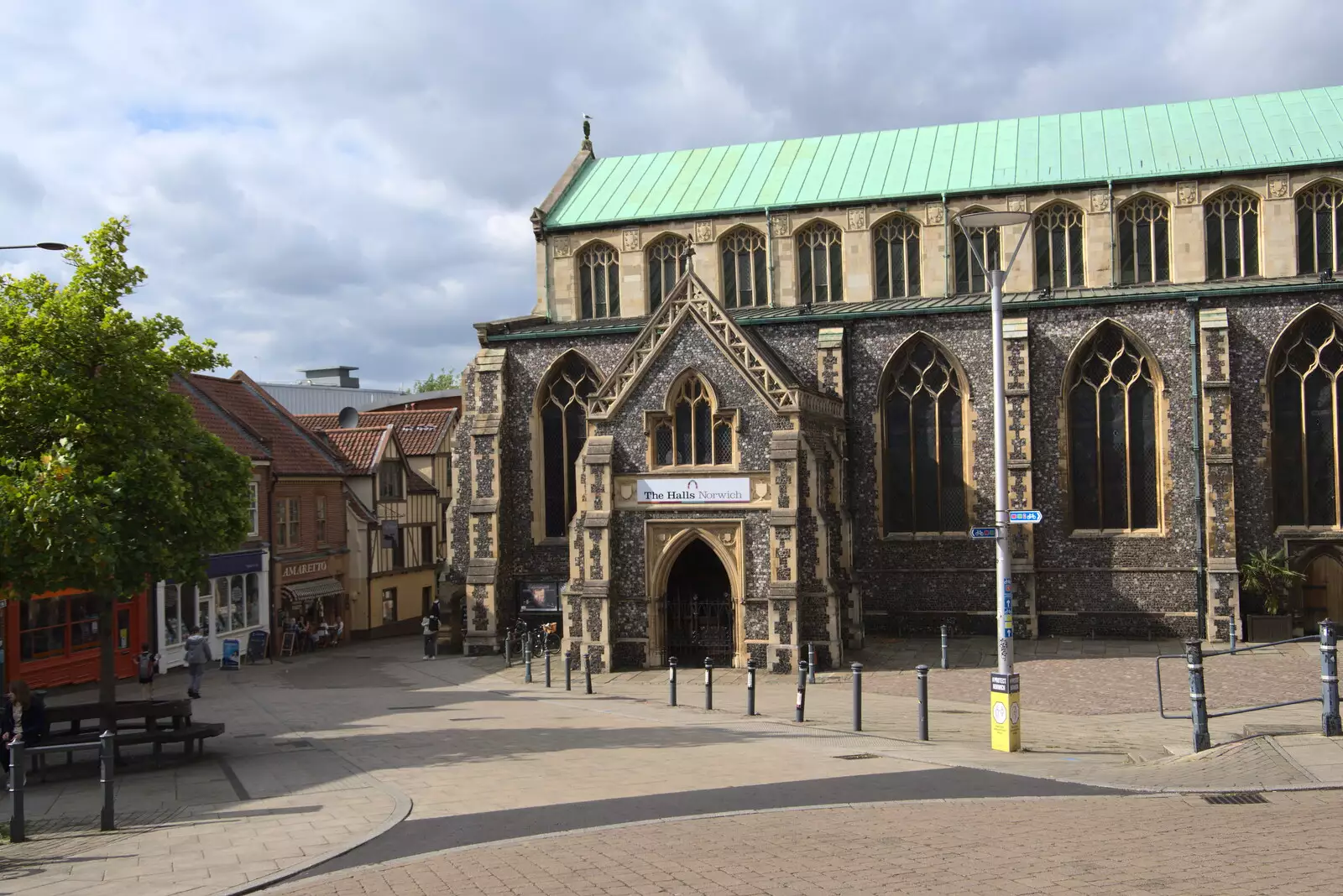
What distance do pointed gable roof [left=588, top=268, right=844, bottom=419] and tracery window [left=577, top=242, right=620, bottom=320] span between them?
8.91 metres

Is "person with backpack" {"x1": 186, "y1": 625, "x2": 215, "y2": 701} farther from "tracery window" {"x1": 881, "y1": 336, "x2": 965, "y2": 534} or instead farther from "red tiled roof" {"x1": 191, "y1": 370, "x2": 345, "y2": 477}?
"tracery window" {"x1": 881, "y1": 336, "x2": 965, "y2": 534}

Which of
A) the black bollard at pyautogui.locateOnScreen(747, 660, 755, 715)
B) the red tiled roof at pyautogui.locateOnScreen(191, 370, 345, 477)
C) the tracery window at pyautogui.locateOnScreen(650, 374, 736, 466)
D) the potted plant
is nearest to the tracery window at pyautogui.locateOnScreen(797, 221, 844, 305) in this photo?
the tracery window at pyautogui.locateOnScreen(650, 374, 736, 466)

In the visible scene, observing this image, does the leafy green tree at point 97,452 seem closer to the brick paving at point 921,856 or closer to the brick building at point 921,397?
the brick paving at point 921,856

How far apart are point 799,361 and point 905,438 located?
3.51 meters

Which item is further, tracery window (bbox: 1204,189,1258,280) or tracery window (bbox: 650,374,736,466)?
tracery window (bbox: 1204,189,1258,280)

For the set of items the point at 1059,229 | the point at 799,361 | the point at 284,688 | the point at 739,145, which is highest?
the point at 739,145

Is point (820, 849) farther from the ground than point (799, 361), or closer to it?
closer to it

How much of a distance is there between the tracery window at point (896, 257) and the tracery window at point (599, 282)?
8.01 metres

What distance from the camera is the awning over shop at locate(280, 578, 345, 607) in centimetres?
3756

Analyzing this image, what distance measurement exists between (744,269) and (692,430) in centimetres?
1013

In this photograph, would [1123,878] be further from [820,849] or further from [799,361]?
[799,361]

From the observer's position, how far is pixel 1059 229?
33906 millimetres

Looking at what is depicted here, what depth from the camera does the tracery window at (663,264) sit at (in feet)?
121

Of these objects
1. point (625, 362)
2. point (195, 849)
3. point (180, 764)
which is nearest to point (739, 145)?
point (625, 362)
